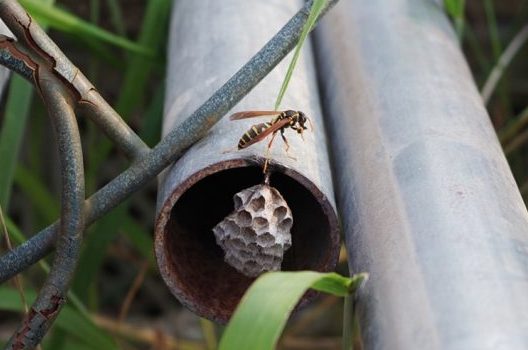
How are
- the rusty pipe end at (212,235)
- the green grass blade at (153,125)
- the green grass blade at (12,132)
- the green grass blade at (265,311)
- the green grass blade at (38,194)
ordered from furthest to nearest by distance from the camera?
the green grass blade at (38,194)
the green grass blade at (153,125)
the green grass blade at (12,132)
the rusty pipe end at (212,235)
the green grass blade at (265,311)

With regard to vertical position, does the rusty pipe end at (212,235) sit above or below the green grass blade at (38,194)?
below

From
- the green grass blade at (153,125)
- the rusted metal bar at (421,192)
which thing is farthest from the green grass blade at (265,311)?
the green grass blade at (153,125)

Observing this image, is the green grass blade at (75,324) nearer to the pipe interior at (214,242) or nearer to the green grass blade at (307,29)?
the pipe interior at (214,242)

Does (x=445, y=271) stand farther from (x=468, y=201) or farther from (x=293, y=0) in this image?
(x=293, y=0)


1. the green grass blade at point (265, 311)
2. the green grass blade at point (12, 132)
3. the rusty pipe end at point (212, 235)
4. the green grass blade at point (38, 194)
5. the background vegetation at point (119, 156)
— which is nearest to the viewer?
the green grass blade at point (265, 311)

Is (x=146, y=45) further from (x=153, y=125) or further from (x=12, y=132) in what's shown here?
(x=12, y=132)

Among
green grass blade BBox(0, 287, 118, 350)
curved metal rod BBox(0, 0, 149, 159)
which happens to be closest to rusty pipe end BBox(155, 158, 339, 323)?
curved metal rod BBox(0, 0, 149, 159)

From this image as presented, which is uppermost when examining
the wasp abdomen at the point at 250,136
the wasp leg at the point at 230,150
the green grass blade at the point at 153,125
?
the green grass blade at the point at 153,125

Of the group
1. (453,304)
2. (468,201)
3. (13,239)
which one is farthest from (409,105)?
(13,239)
